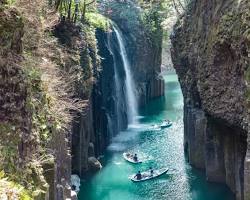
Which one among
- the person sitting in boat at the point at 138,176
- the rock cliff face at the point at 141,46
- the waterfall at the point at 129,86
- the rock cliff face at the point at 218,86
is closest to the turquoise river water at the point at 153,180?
the person sitting in boat at the point at 138,176

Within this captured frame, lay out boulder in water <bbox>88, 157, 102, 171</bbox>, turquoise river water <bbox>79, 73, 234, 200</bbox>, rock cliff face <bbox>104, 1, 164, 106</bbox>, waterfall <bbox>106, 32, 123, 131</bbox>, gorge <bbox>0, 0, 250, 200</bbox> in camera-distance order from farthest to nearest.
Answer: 1. rock cliff face <bbox>104, 1, 164, 106</bbox>
2. waterfall <bbox>106, 32, 123, 131</bbox>
3. boulder in water <bbox>88, 157, 102, 171</bbox>
4. turquoise river water <bbox>79, 73, 234, 200</bbox>
5. gorge <bbox>0, 0, 250, 200</bbox>

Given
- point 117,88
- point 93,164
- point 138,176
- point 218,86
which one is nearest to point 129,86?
point 117,88

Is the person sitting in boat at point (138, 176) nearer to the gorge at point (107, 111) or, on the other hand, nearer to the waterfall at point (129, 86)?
the gorge at point (107, 111)

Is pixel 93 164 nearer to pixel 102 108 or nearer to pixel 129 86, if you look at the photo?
pixel 102 108

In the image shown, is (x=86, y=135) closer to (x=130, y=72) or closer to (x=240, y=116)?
(x=240, y=116)

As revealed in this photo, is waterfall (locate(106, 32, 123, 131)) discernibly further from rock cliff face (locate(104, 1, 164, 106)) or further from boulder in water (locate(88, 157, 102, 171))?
boulder in water (locate(88, 157, 102, 171))

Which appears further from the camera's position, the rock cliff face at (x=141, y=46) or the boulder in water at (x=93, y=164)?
the rock cliff face at (x=141, y=46)

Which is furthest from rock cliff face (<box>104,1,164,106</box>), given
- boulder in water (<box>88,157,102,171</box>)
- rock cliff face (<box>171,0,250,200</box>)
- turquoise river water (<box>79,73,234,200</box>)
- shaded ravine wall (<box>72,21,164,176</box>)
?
boulder in water (<box>88,157,102,171</box>)
